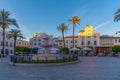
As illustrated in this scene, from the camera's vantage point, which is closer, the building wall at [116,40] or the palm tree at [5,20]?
the palm tree at [5,20]

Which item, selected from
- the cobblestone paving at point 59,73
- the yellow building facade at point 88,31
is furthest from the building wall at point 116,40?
the cobblestone paving at point 59,73

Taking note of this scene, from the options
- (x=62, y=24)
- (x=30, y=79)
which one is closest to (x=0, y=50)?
(x=62, y=24)

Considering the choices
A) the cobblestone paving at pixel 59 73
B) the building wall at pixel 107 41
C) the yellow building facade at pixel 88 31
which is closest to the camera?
the cobblestone paving at pixel 59 73

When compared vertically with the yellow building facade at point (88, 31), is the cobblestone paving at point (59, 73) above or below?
below

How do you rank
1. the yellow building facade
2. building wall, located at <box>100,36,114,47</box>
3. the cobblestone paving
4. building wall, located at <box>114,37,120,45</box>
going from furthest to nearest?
the yellow building facade → building wall, located at <box>100,36,114,47</box> → building wall, located at <box>114,37,120,45</box> → the cobblestone paving

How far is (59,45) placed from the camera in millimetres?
108688

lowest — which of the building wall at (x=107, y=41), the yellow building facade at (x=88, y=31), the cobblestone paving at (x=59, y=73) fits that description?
the cobblestone paving at (x=59, y=73)

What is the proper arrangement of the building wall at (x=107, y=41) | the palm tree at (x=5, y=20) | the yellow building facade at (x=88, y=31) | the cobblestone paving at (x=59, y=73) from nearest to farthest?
A: the cobblestone paving at (x=59, y=73)
the palm tree at (x=5, y=20)
the building wall at (x=107, y=41)
the yellow building facade at (x=88, y=31)

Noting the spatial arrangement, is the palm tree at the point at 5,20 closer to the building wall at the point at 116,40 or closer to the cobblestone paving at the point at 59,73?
the cobblestone paving at the point at 59,73

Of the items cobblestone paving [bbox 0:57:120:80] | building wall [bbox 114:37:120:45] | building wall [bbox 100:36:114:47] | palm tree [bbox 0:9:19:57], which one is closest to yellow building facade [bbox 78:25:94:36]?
building wall [bbox 100:36:114:47]

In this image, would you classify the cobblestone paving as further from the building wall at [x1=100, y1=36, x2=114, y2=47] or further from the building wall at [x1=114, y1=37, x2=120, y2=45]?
the building wall at [x1=100, y1=36, x2=114, y2=47]

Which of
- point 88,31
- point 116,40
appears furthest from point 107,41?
point 88,31

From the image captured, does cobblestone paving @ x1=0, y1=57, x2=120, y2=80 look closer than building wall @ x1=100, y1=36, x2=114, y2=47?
Yes

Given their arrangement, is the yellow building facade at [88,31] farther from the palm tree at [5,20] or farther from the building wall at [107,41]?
the palm tree at [5,20]
